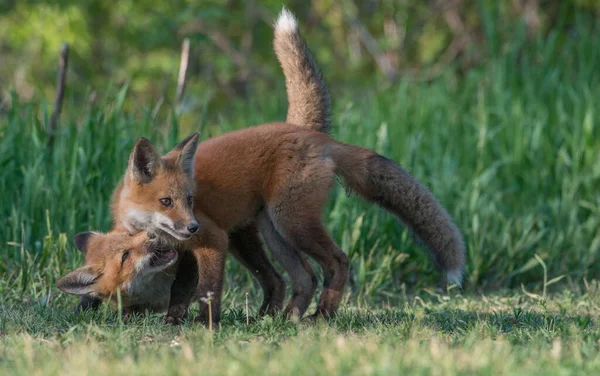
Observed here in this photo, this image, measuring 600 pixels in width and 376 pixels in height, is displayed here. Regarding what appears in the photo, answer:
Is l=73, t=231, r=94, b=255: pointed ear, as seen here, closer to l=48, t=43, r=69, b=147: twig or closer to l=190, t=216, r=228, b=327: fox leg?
l=190, t=216, r=228, b=327: fox leg

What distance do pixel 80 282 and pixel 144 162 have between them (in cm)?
83

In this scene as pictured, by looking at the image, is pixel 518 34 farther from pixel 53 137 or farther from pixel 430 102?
pixel 53 137

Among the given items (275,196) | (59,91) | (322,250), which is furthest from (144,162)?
(59,91)

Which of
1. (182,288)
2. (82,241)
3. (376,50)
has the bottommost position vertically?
(182,288)

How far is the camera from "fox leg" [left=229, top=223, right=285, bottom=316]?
5.75m

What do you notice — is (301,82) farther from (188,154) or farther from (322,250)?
(322,250)

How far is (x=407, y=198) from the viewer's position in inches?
213

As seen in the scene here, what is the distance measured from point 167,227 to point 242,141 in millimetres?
805

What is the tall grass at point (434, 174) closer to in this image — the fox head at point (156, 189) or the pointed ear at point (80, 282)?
the pointed ear at point (80, 282)

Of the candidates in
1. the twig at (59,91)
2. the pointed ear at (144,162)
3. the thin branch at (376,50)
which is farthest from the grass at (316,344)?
the thin branch at (376,50)

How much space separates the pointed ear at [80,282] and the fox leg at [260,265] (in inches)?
39.2

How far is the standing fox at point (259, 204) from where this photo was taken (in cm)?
507

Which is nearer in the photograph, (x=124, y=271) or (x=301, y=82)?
(x=124, y=271)

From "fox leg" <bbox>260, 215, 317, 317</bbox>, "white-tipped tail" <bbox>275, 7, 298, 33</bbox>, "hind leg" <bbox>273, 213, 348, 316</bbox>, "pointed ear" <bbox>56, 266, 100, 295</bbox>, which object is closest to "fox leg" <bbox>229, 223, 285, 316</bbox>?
"fox leg" <bbox>260, 215, 317, 317</bbox>
